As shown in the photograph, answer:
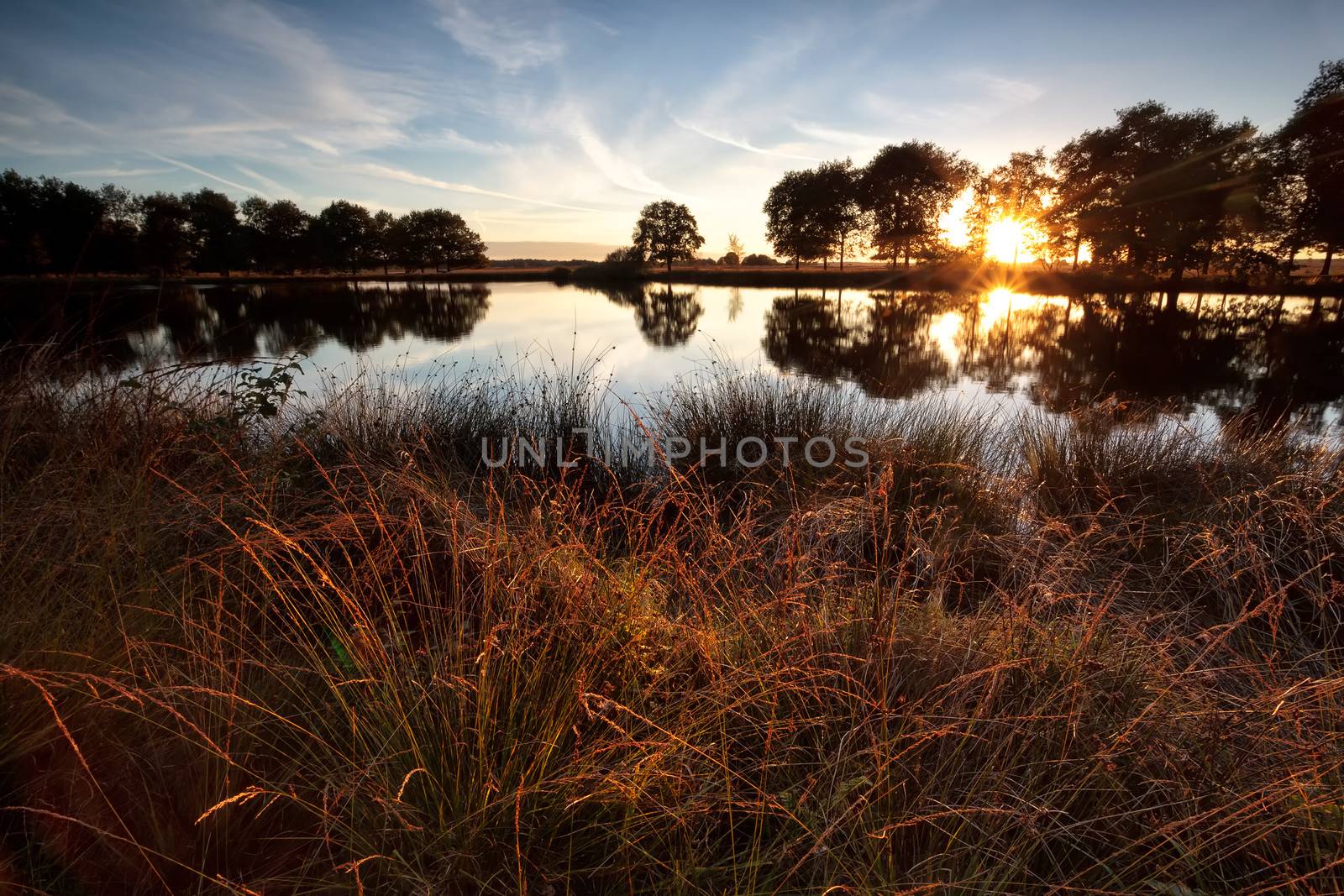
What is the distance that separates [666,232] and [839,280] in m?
22.0

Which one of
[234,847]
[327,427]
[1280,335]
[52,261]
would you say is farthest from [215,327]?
[1280,335]

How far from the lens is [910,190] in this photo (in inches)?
1793

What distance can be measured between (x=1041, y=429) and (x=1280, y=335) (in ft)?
63.8

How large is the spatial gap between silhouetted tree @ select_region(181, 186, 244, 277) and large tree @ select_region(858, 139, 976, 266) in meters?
56.3

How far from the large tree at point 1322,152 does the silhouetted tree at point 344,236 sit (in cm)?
7064

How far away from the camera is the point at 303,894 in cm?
137

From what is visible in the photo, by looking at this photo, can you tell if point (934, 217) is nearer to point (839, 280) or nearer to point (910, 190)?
point (910, 190)

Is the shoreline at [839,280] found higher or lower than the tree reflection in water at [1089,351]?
higher

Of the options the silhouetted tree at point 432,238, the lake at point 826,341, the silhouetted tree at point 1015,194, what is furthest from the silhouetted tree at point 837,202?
the silhouetted tree at point 432,238

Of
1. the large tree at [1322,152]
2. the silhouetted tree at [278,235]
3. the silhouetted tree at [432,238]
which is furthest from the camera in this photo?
the silhouetted tree at [432,238]

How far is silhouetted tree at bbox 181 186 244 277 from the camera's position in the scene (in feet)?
169

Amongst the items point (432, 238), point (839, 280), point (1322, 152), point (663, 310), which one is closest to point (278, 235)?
point (432, 238)

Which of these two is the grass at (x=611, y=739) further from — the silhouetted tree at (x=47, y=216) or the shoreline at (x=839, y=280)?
the silhouetted tree at (x=47, y=216)

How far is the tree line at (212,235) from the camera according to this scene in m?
37.3
